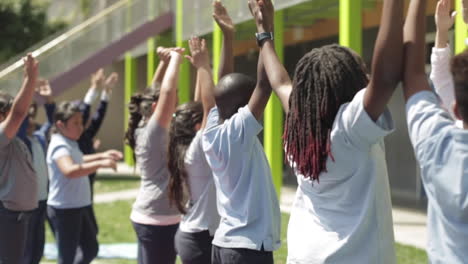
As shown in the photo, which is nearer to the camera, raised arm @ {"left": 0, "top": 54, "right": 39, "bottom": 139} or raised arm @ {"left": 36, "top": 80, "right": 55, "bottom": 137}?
raised arm @ {"left": 0, "top": 54, "right": 39, "bottom": 139}

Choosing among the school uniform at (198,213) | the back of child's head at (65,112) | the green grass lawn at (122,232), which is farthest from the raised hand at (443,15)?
the green grass lawn at (122,232)

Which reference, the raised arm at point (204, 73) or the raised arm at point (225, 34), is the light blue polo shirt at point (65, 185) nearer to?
the raised arm at point (204, 73)

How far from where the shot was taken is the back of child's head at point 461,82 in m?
2.22

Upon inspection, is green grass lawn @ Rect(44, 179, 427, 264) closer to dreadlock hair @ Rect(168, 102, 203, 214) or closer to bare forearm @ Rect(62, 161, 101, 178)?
bare forearm @ Rect(62, 161, 101, 178)

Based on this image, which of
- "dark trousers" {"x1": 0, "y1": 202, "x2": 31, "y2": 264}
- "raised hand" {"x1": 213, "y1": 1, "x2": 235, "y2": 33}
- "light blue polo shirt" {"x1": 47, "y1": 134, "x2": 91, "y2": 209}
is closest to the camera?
"raised hand" {"x1": 213, "y1": 1, "x2": 235, "y2": 33}

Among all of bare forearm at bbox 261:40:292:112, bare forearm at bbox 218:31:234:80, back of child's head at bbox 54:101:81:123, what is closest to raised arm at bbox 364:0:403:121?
bare forearm at bbox 261:40:292:112

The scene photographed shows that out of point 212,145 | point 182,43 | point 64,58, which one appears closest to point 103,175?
point 64,58

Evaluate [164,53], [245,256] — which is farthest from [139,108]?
[245,256]

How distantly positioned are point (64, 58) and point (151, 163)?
15.4 meters

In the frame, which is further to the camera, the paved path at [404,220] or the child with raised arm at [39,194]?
the paved path at [404,220]

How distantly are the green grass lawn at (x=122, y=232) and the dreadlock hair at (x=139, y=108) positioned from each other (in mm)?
2404

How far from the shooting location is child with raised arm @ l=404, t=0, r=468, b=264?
2.23 m

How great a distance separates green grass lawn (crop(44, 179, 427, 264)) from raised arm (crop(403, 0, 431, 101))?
196 inches

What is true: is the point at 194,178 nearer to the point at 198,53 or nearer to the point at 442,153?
the point at 198,53
